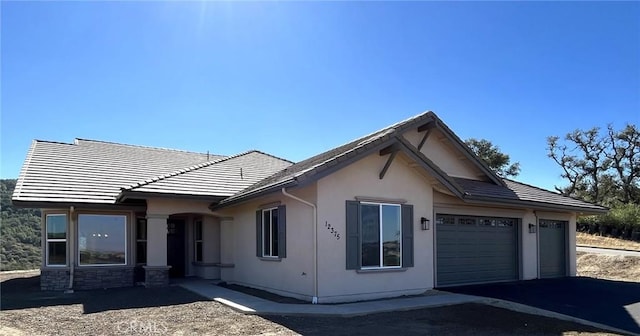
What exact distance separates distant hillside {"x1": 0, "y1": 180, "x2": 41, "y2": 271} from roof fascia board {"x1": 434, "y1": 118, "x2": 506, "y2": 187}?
60.6ft

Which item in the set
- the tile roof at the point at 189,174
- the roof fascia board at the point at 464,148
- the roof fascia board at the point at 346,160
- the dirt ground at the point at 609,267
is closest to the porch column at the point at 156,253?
the tile roof at the point at 189,174

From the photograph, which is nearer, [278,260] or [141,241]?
[278,260]

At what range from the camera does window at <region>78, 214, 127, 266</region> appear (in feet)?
49.1

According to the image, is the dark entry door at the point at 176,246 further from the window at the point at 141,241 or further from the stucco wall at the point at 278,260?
the stucco wall at the point at 278,260

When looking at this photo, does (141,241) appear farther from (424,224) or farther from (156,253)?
(424,224)

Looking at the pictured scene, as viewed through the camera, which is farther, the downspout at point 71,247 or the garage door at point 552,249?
the garage door at point 552,249

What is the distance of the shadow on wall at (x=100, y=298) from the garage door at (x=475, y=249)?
22.7 feet

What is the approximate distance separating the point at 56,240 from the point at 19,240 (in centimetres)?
1287

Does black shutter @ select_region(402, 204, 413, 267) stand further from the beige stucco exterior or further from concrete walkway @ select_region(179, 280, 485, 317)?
concrete walkway @ select_region(179, 280, 485, 317)

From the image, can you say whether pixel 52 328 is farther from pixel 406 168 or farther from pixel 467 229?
pixel 467 229

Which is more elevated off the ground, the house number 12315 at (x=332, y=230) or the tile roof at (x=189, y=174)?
the tile roof at (x=189, y=174)

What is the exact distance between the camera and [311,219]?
1133 centimetres

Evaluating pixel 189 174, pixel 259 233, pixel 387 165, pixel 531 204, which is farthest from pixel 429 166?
pixel 189 174

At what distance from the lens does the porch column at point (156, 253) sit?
14562 millimetres
